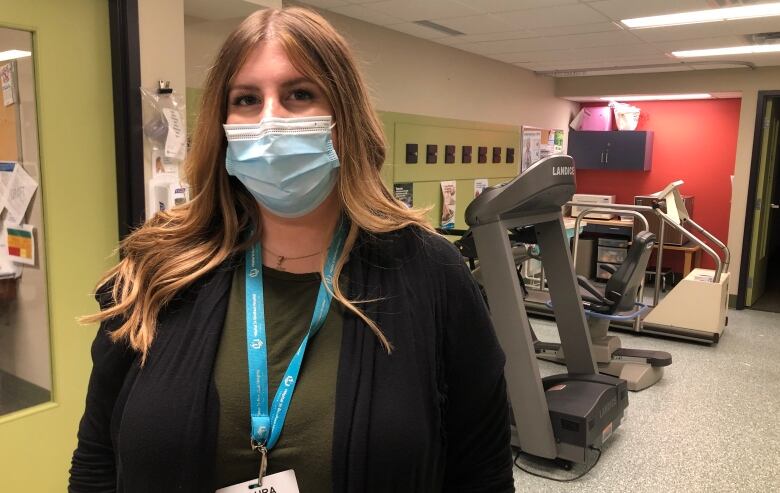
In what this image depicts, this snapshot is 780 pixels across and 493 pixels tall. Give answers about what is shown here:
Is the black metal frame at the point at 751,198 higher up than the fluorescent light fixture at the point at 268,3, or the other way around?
the fluorescent light fixture at the point at 268,3

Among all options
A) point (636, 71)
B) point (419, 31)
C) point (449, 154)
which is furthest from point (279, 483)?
point (636, 71)

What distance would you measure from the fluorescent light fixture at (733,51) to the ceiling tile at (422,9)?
2.53 metres

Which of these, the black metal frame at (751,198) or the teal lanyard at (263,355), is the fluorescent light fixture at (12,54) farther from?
the black metal frame at (751,198)

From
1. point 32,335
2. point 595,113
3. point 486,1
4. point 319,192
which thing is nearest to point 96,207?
point 32,335

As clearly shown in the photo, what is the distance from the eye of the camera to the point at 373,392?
0.94 metres

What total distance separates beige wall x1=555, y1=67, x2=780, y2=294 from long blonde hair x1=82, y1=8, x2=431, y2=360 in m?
6.21

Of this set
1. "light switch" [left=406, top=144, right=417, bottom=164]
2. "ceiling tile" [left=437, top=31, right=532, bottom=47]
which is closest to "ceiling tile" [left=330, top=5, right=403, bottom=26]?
"ceiling tile" [left=437, top=31, right=532, bottom=47]

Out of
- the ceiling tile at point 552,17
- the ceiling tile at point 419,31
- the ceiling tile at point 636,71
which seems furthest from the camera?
the ceiling tile at point 636,71

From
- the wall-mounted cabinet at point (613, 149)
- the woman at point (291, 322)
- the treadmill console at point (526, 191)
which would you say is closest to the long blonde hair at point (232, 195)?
the woman at point (291, 322)

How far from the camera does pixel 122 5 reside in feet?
7.16

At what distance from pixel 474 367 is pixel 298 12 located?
673mm

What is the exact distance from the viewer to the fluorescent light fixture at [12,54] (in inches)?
77.8

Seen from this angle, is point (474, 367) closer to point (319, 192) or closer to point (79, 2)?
point (319, 192)

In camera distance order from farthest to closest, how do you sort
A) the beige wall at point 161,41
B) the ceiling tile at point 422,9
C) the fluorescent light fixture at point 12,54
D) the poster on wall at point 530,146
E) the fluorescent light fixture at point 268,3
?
the poster on wall at point 530,146
the ceiling tile at point 422,9
the fluorescent light fixture at point 268,3
the beige wall at point 161,41
the fluorescent light fixture at point 12,54
